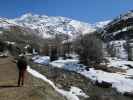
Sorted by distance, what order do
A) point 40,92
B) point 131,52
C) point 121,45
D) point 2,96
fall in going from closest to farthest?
1. point 2,96
2. point 40,92
3. point 131,52
4. point 121,45

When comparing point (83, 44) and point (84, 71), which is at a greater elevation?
point (83, 44)

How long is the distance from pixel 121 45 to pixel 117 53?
2731 centimetres

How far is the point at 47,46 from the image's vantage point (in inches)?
6649

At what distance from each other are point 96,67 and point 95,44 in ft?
43.3

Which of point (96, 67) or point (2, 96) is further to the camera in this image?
point (96, 67)

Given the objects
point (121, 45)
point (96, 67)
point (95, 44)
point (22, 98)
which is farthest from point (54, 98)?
point (121, 45)

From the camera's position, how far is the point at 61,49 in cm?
15200

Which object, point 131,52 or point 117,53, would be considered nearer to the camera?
point 131,52

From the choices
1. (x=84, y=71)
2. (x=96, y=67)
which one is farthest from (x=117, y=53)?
(x=84, y=71)

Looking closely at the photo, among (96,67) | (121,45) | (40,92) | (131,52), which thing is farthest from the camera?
(121,45)

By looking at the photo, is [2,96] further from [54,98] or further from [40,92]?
[54,98]

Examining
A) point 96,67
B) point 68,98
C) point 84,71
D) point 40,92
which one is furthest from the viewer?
point 96,67

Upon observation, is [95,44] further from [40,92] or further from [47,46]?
[40,92]

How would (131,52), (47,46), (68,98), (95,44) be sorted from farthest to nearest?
(47,46) → (131,52) → (95,44) → (68,98)
